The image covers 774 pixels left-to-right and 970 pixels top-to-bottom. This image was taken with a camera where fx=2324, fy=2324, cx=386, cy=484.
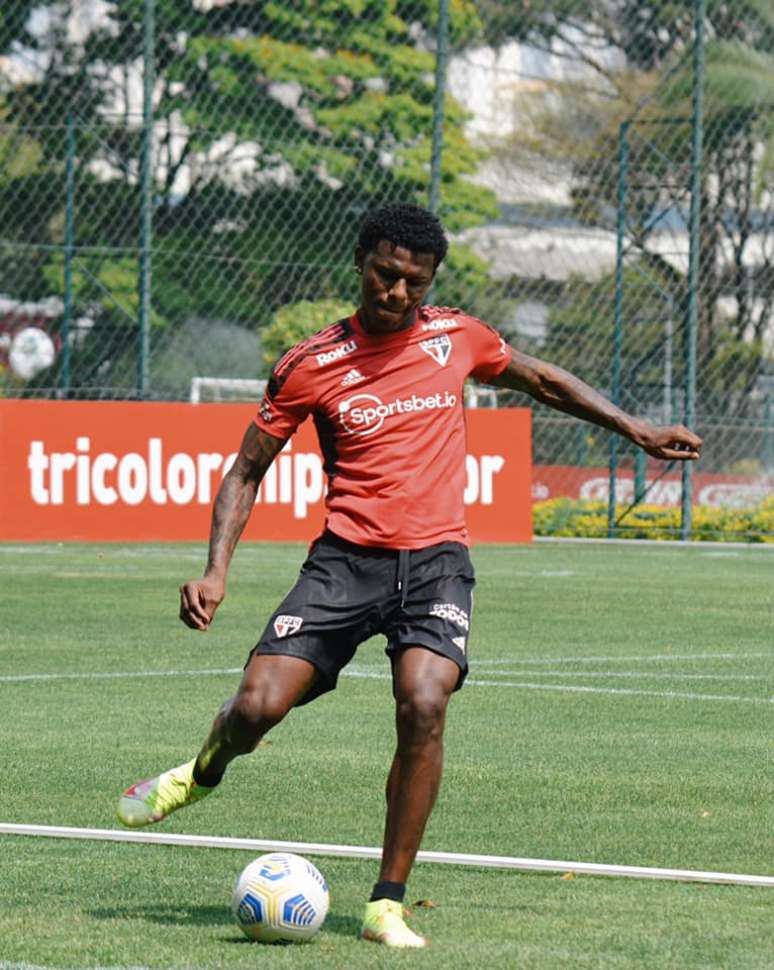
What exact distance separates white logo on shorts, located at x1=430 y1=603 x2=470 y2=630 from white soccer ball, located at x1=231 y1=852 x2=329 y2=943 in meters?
Result: 0.85

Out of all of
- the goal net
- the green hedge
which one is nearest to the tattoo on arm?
the green hedge

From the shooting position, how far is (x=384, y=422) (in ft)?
21.8

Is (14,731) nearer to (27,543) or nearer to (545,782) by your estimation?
(545,782)

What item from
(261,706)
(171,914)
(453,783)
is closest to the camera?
(171,914)

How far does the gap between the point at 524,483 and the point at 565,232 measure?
16.9 metres

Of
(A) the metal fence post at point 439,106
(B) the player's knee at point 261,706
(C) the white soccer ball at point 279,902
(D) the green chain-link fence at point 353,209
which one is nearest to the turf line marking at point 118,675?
(B) the player's knee at point 261,706

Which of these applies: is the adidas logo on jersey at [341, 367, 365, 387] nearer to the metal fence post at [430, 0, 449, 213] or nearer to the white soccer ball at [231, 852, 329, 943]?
the white soccer ball at [231, 852, 329, 943]

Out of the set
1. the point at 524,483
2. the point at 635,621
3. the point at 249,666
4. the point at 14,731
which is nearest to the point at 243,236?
the point at 524,483

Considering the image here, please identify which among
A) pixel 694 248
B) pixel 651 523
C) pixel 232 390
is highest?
pixel 694 248

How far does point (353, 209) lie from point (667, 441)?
2604cm

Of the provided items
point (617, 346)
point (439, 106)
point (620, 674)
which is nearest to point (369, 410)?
point (620, 674)

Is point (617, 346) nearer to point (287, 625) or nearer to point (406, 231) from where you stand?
point (406, 231)

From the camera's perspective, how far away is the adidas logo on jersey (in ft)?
21.9

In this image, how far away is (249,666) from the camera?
655 centimetres
